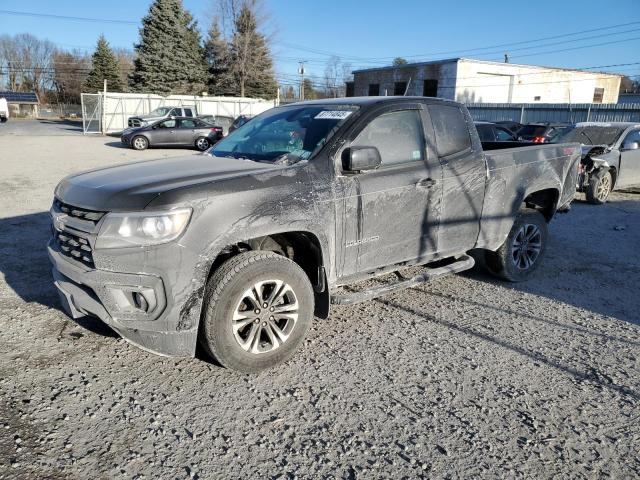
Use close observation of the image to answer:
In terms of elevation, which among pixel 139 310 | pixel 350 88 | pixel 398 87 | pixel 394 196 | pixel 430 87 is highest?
pixel 350 88

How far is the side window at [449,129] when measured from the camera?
4383 mm

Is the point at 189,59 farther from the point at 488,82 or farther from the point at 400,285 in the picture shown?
the point at 400,285

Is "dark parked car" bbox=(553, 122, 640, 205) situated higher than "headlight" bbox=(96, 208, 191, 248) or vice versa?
Result: "dark parked car" bbox=(553, 122, 640, 205)

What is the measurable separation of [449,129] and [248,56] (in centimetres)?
4869

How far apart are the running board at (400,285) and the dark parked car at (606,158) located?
659 centimetres

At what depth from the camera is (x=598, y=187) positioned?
10109mm

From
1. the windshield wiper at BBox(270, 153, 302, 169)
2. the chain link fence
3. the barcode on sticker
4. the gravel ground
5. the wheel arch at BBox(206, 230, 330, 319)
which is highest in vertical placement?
the chain link fence

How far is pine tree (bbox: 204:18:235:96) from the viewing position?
163 feet

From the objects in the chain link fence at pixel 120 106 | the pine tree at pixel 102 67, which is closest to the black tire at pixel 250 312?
the chain link fence at pixel 120 106

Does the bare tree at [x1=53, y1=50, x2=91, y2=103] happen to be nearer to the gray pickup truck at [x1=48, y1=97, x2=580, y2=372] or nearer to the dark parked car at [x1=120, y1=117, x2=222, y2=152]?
the dark parked car at [x1=120, y1=117, x2=222, y2=152]

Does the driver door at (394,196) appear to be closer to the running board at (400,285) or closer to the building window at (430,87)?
the running board at (400,285)

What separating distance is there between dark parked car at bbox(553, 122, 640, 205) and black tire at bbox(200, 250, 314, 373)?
8.54m

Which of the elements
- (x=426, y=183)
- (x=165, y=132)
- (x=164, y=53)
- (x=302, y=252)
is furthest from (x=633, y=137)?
(x=164, y=53)

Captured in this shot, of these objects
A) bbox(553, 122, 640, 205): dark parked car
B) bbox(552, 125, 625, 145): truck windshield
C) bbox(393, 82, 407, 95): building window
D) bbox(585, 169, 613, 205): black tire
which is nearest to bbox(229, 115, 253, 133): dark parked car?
bbox(553, 122, 640, 205): dark parked car
